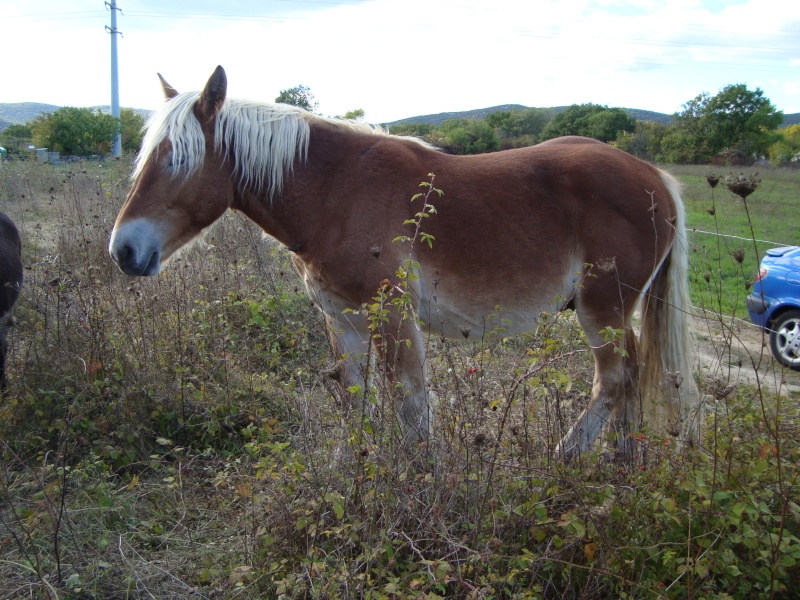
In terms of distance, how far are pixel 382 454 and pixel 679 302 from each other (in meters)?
2.49

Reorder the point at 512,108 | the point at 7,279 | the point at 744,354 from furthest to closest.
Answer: the point at 512,108
the point at 744,354
the point at 7,279

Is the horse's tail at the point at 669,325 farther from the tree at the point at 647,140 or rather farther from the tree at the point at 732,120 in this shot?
the tree at the point at 732,120

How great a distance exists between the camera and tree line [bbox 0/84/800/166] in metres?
32.3

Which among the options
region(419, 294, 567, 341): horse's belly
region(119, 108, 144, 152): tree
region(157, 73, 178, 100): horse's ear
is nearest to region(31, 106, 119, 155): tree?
region(119, 108, 144, 152): tree

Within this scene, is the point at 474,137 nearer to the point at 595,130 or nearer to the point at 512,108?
the point at 595,130

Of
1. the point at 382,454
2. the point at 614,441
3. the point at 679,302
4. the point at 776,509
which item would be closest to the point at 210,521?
the point at 382,454

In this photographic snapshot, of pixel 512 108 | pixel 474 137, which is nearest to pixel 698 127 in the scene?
pixel 512 108

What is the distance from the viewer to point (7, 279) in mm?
4758

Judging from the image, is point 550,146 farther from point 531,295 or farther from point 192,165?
point 192,165

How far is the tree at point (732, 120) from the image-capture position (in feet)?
208

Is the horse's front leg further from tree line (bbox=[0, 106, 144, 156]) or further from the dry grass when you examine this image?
tree line (bbox=[0, 106, 144, 156])

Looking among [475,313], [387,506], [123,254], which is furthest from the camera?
[475,313]

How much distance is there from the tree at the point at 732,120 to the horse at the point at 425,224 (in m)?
67.6

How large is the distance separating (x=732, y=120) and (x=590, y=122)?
32134mm
